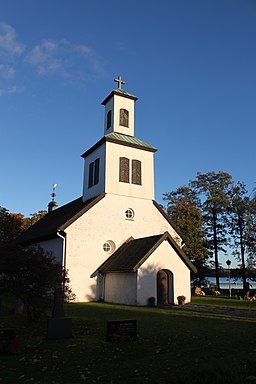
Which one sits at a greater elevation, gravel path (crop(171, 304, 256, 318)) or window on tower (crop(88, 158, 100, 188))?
window on tower (crop(88, 158, 100, 188))

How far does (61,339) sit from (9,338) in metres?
2.03

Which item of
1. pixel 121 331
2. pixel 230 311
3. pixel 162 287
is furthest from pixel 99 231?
pixel 121 331

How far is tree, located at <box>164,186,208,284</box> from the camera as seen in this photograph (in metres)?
37.6

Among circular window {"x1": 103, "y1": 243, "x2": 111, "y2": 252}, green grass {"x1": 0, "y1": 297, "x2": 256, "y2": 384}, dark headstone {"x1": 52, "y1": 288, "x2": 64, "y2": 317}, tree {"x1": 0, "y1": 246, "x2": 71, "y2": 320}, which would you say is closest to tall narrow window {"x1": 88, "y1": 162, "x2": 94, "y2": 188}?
circular window {"x1": 103, "y1": 243, "x2": 111, "y2": 252}

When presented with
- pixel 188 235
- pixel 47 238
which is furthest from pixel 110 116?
pixel 188 235

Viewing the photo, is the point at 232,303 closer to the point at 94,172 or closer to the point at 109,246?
the point at 109,246

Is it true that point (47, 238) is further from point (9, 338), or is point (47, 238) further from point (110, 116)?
point (9, 338)

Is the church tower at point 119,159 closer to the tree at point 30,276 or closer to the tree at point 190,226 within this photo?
the tree at point 190,226

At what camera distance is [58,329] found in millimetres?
10750

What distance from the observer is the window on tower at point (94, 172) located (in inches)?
1135

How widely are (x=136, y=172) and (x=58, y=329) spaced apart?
19.3 metres

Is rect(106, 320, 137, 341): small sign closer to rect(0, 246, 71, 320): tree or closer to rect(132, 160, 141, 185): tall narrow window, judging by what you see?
rect(0, 246, 71, 320): tree

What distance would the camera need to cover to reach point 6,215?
4544 centimetres

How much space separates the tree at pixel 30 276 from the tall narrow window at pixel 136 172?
1617 centimetres
